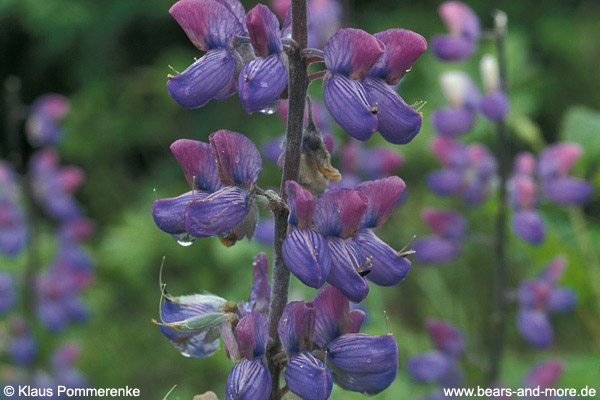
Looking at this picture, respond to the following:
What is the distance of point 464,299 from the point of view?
3350 mm

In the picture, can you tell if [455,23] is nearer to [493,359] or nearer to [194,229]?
[493,359]

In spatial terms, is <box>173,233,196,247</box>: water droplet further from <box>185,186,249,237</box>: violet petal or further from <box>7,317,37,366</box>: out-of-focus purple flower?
→ <box>7,317,37,366</box>: out-of-focus purple flower

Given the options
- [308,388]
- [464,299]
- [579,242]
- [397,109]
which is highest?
[397,109]

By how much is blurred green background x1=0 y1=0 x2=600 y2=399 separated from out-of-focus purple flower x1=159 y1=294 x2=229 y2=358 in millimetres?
1011

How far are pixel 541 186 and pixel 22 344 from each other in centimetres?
185

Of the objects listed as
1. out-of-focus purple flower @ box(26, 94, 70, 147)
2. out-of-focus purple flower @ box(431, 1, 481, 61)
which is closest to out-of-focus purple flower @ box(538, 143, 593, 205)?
out-of-focus purple flower @ box(431, 1, 481, 61)

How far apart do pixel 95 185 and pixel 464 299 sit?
2.45 m

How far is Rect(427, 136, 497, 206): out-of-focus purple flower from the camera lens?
2.15 metres

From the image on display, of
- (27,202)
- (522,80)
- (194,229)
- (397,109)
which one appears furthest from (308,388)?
(522,80)

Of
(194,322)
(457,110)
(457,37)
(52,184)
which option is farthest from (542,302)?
(52,184)

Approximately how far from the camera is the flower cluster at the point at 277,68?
2.97ft

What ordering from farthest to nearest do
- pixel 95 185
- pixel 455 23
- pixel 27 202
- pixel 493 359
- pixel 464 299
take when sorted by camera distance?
1. pixel 95 185
2. pixel 464 299
3. pixel 27 202
4. pixel 455 23
5. pixel 493 359

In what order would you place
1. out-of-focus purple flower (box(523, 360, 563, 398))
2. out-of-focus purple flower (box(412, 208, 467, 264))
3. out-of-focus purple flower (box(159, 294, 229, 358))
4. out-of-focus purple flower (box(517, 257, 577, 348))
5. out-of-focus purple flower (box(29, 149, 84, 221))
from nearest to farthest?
out-of-focus purple flower (box(159, 294, 229, 358))
out-of-focus purple flower (box(523, 360, 563, 398))
out-of-focus purple flower (box(517, 257, 577, 348))
out-of-focus purple flower (box(412, 208, 467, 264))
out-of-focus purple flower (box(29, 149, 84, 221))

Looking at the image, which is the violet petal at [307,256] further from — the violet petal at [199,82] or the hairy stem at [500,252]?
the hairy stem at [500,252]
